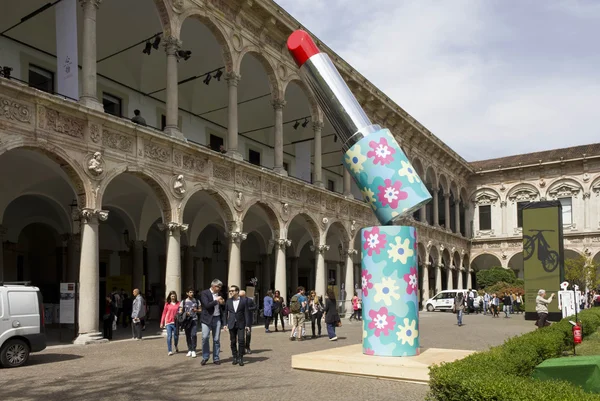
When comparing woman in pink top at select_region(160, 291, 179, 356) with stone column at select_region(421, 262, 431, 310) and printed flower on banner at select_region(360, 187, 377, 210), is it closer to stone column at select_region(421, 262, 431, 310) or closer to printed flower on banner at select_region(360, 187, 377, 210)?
printed flower on banner at select_region(360, 187, 377, 210)

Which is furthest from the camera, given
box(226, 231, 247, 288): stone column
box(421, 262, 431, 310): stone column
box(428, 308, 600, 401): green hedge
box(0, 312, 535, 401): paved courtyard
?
box(421, 262, 431, 310): stone column

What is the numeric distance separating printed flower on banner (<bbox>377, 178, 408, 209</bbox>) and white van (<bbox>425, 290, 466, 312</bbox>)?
27035 mm

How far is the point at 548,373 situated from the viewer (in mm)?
7531

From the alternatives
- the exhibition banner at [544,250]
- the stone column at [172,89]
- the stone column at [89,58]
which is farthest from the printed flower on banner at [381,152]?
the exhibition banner at [544,250]

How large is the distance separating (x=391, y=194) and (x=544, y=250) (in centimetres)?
1641

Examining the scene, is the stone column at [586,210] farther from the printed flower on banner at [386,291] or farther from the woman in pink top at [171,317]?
the woman in pink top at [171,317]

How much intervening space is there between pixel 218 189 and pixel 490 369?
1325cm

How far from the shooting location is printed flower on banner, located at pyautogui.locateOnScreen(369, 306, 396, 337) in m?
9.68

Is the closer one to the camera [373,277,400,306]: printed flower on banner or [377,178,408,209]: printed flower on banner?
[373,277,400,306]: printed flower on banner

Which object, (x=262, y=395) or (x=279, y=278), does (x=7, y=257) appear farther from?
(x=262, y=395)

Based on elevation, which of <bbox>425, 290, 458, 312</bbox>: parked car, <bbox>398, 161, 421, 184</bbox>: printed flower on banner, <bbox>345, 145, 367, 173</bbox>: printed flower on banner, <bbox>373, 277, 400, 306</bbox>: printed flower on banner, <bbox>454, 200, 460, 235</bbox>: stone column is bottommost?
<bbox>425, 290, 458, 312</bbox>: parked car

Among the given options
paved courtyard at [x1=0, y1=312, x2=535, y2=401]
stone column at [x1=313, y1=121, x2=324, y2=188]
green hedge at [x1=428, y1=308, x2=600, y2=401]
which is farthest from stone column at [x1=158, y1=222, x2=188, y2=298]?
green hedge at [x1=428, y1=308, x2=600, y2=401]

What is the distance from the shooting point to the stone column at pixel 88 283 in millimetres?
13878

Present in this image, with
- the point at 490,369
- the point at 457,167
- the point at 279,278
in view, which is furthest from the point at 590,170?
the point at 490,369
